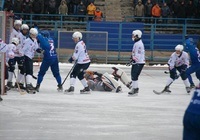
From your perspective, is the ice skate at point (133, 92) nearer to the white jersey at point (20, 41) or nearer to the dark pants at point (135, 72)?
the dark pants at point (135, 72)

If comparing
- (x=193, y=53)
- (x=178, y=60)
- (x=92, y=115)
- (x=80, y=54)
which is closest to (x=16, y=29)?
(x=80, y=54)

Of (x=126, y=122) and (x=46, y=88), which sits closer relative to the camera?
(x=126, y=122)

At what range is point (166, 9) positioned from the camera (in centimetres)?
3058

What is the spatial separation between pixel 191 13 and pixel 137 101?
16684 millimetres

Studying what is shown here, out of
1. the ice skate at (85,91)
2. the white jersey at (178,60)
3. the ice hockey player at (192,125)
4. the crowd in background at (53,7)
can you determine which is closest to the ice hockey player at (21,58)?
the ice skate at (85,91)

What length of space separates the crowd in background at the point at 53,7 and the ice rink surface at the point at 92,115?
40.8ft

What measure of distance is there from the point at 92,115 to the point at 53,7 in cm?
1822

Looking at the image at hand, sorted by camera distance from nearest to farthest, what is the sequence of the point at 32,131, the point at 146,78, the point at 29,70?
the point at 32,131 < the point at 29,70 < the point at 146,78

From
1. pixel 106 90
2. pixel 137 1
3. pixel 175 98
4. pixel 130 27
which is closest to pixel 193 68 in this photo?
pixel 175 98

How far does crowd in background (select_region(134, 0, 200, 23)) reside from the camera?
3064 centimetres

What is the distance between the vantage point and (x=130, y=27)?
30.0 m

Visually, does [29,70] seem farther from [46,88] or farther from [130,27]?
[130,27]

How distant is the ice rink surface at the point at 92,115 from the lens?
10469mm

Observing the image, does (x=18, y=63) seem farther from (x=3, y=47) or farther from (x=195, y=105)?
(x=195, y=105)
